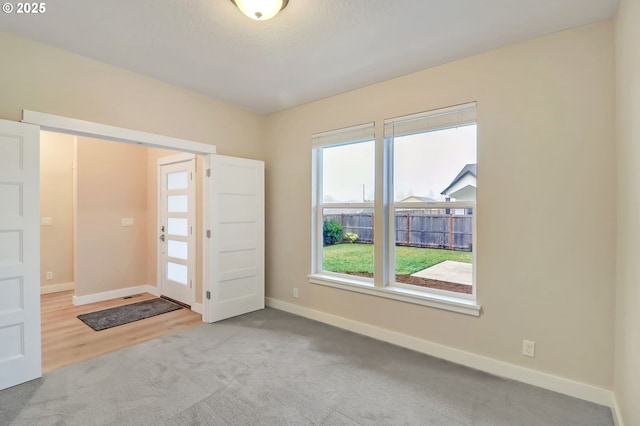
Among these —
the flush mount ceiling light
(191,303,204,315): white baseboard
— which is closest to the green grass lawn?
(191,303,204,315): white baseboard

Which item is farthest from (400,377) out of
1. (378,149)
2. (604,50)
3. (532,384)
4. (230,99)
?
(230,99)

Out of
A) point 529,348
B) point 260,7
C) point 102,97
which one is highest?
point 260,7

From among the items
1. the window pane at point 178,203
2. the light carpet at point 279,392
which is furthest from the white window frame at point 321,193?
the window pane at point 178,203

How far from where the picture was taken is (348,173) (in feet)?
12.0

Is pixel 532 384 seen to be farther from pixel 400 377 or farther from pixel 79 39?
pixel 79 39

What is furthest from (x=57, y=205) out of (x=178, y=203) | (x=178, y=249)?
(x=178, y=249)

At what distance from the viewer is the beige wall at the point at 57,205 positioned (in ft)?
16.0

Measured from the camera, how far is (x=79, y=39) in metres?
2.44

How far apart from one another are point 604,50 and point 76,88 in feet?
13.6

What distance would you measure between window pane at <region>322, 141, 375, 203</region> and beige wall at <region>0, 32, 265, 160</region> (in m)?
1.28

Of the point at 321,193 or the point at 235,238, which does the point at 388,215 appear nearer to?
the point at 321,193

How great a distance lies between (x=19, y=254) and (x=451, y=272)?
11.9 ft

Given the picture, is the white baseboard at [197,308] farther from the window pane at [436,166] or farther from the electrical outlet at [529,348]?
the electrical outlet at [529,348]

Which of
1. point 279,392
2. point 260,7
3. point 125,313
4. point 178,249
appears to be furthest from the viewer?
point 178,249
